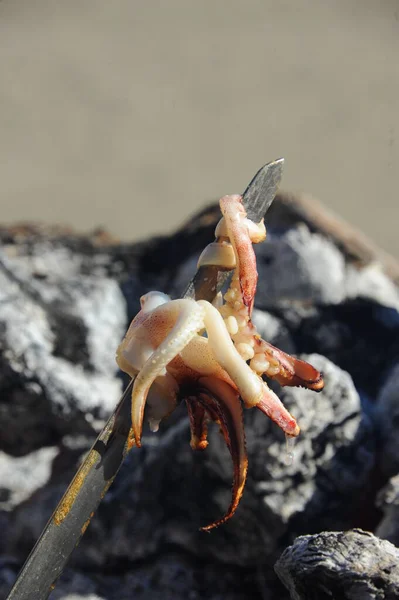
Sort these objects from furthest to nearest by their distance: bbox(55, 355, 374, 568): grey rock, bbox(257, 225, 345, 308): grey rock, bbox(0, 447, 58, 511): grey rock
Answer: bbox(257, 225, 345, 308): grey rock
bbox(0, 447, 58, 511): grey rock
bbox(55, 355, 374, 568): grey rock

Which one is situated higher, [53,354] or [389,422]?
[389,422]

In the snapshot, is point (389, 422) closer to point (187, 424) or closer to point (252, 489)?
point (252, 489)

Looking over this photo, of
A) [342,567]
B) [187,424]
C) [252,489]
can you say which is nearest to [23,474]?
[187,424]

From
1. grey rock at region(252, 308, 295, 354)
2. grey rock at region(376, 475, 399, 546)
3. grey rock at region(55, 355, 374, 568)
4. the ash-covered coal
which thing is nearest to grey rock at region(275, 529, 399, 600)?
the ash-covered coal

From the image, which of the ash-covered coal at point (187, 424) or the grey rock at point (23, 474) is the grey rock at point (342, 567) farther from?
the grey rock at point (23, 474)

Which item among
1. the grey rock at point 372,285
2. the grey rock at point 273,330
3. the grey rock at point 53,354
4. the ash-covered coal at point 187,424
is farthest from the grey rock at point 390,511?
the grey rock at point 53,354

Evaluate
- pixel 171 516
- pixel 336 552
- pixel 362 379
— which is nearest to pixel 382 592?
pixel 336 552

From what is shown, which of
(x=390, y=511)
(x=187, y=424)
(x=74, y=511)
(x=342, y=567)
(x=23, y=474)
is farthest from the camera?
(x=23, y=474)

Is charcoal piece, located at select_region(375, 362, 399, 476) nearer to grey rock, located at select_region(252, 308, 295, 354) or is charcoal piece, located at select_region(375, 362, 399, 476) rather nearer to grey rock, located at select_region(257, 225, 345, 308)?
grey rock, located at select_region(252, 308, 295, 354)

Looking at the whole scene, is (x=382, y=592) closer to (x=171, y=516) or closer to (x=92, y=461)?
(x=92, y=461)
